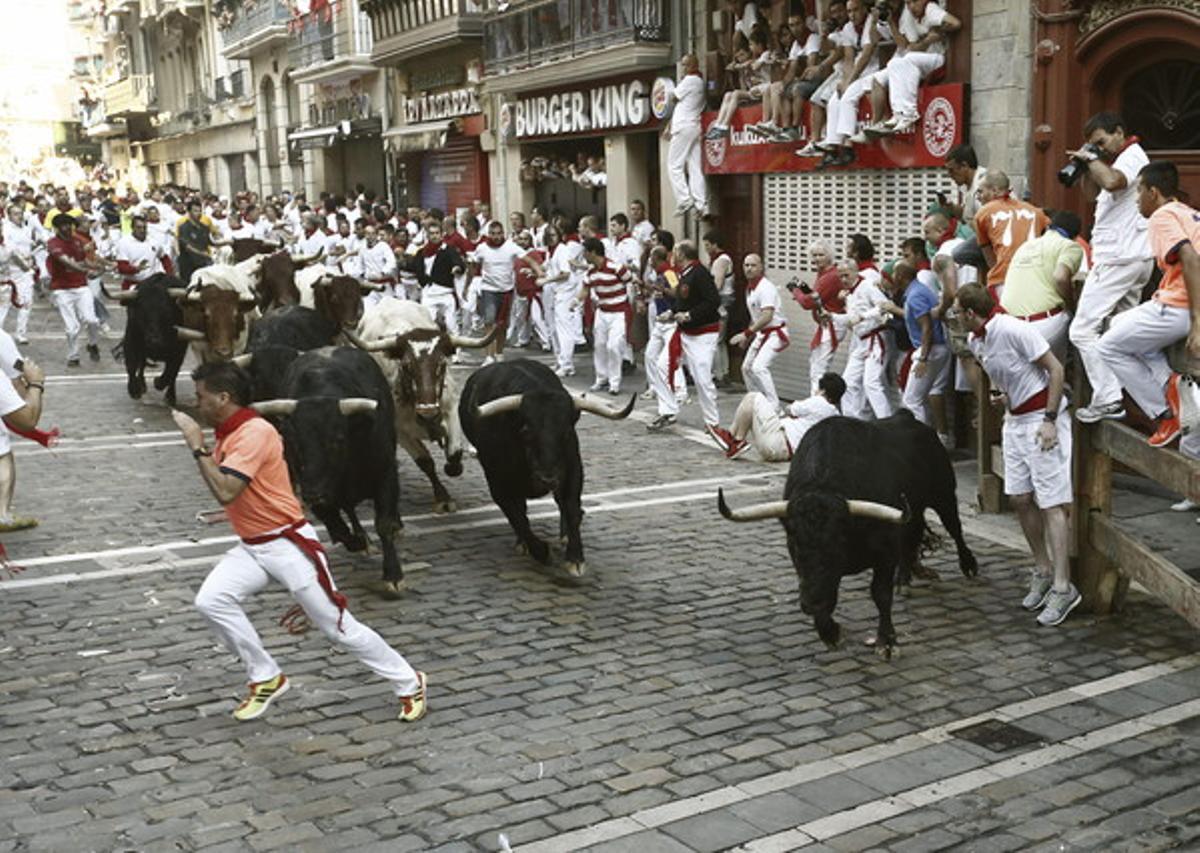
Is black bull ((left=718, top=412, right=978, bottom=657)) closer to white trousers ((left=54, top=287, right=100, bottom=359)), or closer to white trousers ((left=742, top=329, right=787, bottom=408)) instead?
white trousers ((left=742, top=329, right=787, bottom=408))

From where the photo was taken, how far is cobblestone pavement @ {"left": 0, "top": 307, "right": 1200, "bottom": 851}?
5.46 meters

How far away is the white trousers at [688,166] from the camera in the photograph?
18.9 m

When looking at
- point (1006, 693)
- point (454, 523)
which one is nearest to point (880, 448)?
point (1006, 693)

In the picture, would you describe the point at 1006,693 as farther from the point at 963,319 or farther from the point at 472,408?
the point at 472,408

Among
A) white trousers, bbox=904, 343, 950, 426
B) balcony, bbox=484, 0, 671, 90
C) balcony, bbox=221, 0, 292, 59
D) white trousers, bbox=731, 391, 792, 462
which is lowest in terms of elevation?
white trousers, bbox=731, 391, 792, 462

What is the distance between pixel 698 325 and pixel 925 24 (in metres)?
4.02

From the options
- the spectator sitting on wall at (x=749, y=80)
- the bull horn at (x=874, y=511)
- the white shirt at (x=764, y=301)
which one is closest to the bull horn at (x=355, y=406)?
the bull horn at (x=874, y=511)

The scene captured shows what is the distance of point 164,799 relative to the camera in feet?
18.8

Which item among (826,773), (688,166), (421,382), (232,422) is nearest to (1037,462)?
(826,773)

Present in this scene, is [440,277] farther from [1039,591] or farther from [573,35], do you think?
[1039,591]

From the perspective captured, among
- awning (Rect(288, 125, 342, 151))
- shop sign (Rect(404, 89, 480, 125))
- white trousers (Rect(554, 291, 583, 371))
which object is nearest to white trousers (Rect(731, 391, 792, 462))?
white trousers (Rect(554, 291, 583, 371))

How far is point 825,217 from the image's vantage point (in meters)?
16.6

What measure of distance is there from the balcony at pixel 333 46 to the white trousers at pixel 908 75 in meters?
21.2

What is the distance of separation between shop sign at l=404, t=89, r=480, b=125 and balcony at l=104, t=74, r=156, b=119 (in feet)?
113
